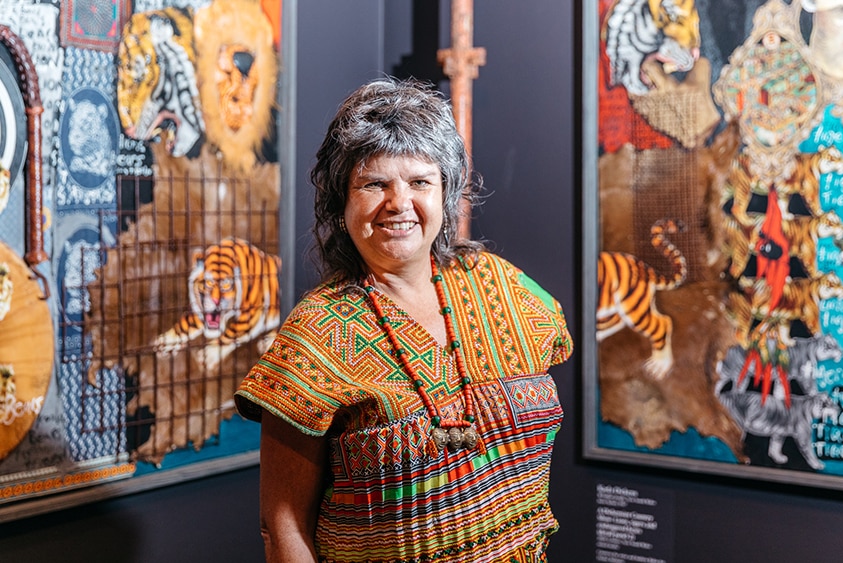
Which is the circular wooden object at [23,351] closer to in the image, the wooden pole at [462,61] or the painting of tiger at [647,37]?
the wooden pole at [462,61]

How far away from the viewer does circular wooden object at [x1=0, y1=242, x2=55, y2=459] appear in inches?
67.3

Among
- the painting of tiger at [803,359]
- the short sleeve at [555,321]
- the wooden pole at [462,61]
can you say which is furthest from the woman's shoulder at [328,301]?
the painting of tiger at [803,359]

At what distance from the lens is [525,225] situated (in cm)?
251

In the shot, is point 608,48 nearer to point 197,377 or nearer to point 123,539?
point 197,377

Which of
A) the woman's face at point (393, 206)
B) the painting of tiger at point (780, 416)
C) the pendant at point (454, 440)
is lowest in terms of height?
the painting of tiger at point (780, 416)

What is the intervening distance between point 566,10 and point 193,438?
146 cm

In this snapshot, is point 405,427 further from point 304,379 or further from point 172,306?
point 172,306

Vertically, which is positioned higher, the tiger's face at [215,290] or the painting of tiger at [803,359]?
the tiger's face at [215,290]

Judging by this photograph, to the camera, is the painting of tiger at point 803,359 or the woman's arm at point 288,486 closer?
the woman's arm at point 288,486

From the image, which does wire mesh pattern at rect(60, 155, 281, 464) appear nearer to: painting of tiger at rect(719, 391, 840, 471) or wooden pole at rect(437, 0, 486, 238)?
wooden pole at rect(437, 0, 486, 238)

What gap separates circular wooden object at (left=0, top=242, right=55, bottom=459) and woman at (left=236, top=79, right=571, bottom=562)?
62cm

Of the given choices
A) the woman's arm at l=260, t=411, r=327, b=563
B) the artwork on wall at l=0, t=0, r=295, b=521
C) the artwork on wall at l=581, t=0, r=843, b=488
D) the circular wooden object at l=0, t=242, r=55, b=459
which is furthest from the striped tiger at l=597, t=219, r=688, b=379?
the circular wooden object at l=0, t=242, r=55, b=459

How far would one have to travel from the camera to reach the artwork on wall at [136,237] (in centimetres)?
175

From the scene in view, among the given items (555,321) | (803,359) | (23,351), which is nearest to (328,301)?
(555,321)
